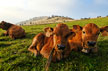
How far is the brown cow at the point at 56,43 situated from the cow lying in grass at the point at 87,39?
3.17 feet

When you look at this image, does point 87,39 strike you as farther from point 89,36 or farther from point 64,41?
point 64,41

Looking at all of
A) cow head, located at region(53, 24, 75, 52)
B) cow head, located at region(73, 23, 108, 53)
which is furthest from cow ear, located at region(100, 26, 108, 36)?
cow head, located at region(53, 24, 75, 52)

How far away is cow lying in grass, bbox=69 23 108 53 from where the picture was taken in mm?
7355

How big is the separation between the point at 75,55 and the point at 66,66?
4.15 ft

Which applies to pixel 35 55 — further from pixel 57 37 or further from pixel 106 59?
pixel 106 59

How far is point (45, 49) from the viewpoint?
24.9 feet

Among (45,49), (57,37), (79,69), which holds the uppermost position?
(57,37)

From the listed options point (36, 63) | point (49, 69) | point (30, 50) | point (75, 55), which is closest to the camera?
point (49, 69)

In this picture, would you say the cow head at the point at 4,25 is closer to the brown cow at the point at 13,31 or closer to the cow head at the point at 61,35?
the brown cow at the point at 13,31

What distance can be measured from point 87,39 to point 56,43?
1804 mm

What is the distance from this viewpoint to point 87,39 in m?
7.51

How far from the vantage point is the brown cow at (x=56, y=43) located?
21.6ft

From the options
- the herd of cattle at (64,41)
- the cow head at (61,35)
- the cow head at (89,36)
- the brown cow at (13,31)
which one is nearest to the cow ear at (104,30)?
the herd of cattle at (64,41)

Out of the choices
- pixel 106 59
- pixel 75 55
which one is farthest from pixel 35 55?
pixel 106 59
